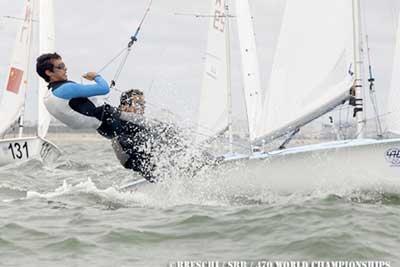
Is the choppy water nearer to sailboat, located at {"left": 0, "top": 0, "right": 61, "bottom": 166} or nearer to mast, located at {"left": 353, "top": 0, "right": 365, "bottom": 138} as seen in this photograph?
mast, located at {"left": 353, "top": 0, "right": 365, "bottom": 138}

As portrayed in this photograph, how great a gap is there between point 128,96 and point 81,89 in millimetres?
742

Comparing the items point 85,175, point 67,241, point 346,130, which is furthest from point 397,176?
point 85,175

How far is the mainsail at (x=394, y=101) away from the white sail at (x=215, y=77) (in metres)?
6.87

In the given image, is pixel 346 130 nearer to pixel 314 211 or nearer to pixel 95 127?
pixel 314 211

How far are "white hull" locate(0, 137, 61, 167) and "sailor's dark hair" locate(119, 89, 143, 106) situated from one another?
34.2ft

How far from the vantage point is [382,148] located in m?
6.97

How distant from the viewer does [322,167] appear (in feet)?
23.4

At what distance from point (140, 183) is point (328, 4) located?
2774 millimetres

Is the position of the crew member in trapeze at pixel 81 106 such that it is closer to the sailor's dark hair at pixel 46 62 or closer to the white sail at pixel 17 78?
the sailor's dark hair at pixel 46 62

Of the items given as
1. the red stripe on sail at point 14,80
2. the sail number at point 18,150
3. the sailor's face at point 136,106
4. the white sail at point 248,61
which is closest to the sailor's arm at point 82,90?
the sailor's face at point 136,106

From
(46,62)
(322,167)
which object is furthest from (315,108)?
(46,62)

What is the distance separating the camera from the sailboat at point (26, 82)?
18516 millimetres

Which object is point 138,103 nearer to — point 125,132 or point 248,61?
point 125,132

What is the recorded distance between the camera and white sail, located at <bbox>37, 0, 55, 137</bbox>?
19.0 m
